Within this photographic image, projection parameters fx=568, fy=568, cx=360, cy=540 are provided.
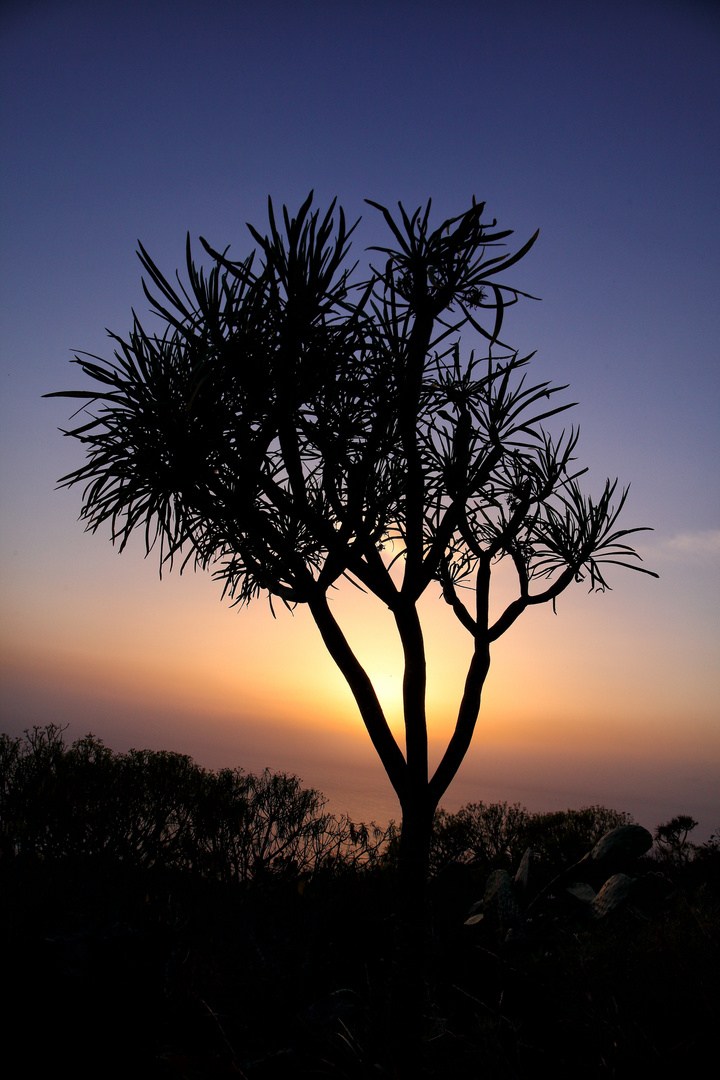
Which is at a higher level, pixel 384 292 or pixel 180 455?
pixel 384 292

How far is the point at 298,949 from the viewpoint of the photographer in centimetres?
418

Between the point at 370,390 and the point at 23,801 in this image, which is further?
the point at 23,801

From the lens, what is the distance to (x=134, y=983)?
10.6ft

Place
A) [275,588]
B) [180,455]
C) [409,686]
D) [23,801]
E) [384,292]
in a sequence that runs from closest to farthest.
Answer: [180,455] → [384,292] → [409,686] → [275,588] → [23,801]

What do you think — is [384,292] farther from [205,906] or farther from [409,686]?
[205,906]

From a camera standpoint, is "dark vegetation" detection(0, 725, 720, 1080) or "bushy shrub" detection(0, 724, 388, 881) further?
"bushy shrub" detection(0, 724, 388, 881)

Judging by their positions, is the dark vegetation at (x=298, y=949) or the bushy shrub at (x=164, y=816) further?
the bushy shrub at (x=164, y=816)

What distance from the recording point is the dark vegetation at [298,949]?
2.90 metres

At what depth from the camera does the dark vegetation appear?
290 centimetres

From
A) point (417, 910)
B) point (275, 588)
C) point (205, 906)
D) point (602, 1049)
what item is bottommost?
point (205, 906)

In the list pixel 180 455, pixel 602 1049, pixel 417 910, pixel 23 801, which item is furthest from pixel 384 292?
pixel 23 801

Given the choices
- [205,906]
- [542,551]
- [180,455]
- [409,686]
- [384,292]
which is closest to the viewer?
[180,455]

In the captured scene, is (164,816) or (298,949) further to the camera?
(164,816)

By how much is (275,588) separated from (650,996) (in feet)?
10.5
